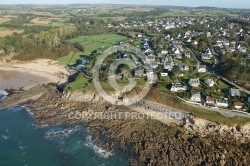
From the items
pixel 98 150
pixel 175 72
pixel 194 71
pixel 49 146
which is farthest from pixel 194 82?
pixel 49 146

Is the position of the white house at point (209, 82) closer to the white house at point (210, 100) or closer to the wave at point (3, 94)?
the white house at point (210, 100)

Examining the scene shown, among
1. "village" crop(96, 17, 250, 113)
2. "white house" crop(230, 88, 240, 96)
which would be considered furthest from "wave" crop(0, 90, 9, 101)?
"white house" crop(230, 88, 240, 96)

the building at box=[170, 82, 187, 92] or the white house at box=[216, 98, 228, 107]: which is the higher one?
the building at box=[170, 82, 187, 92]

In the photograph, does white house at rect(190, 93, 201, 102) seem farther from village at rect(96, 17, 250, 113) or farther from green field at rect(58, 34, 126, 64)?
green field at rect(58, 34, 126, 64)

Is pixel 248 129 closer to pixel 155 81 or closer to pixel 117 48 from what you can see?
pixel 155 81

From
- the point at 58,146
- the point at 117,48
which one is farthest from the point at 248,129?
the point at 117,48

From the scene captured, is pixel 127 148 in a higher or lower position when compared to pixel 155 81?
lower

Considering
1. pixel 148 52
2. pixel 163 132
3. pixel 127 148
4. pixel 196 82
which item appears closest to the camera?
pixel 127 148
